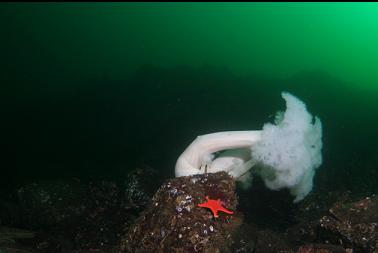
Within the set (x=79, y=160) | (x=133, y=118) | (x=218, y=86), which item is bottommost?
(x=79, y=160)

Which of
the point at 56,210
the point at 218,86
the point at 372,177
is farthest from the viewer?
the point at 218,86

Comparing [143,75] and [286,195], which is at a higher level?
[143,75]

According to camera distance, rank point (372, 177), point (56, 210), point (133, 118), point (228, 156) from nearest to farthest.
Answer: point (228, 156) < point (56, 210) < point (372, 177) < point (133, 118)

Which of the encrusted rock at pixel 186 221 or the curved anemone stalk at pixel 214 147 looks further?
the curved anemone stalk at pixel 214 147

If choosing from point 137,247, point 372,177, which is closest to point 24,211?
point 137,247

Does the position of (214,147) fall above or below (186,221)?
above

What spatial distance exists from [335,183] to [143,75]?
1879 cm

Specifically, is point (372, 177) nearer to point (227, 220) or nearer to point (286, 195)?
point (286, 195)

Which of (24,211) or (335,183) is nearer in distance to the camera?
(24,211)

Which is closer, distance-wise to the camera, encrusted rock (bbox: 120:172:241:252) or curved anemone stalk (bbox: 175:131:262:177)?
encrusted rock (bbox: 120:172:241:252)

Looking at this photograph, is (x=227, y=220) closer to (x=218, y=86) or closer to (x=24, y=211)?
(x=24, y=211)

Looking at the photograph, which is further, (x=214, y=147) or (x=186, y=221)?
(x=214, y=147)

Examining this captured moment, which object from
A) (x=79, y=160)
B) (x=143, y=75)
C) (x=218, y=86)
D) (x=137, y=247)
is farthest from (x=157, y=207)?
(x=143, y=75)

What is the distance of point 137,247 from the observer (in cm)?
403
